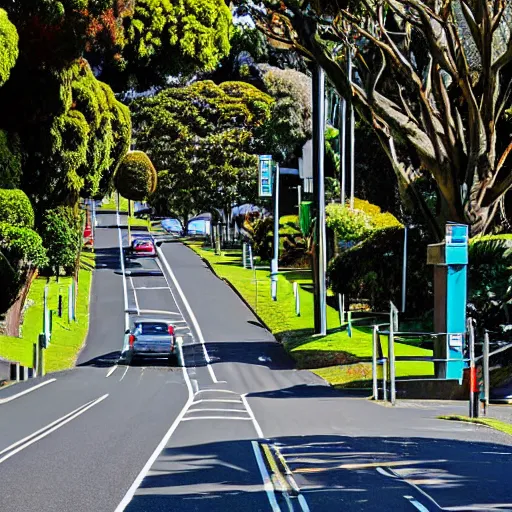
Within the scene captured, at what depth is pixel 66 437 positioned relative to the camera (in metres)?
17.5

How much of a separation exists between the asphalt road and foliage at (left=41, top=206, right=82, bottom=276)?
10879 mm

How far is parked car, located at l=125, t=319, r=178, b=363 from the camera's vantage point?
3975 centimetres

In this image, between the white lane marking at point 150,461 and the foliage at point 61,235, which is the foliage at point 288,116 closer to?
the foliage at point 61,235

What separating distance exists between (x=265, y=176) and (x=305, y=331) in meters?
23.7

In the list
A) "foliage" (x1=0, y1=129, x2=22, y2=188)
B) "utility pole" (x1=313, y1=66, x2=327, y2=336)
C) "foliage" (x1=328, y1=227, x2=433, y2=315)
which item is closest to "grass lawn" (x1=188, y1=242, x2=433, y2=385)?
"utility pole" (x1=313, y1=66, x2=327, y2=336)

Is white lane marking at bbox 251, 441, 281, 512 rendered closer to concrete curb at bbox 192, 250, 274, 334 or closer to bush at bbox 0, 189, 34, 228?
bush at bbox 0, 189, 34, 228

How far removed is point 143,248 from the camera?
74.5 meters

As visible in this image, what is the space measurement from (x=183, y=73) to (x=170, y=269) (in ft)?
71.6

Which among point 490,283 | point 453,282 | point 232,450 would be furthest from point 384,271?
point 232,450

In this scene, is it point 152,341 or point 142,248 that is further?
point 142,248

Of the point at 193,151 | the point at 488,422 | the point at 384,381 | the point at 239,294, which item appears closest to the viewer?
the point at 488,422

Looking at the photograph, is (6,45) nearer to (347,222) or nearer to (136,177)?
(347,222)

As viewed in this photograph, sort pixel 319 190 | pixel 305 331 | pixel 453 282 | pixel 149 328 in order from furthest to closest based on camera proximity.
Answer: pixel 305 331 → pixel 319 190 → pixel 149 328 → pixel 453 282

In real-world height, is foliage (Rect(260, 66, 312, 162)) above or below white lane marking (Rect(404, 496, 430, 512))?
above
